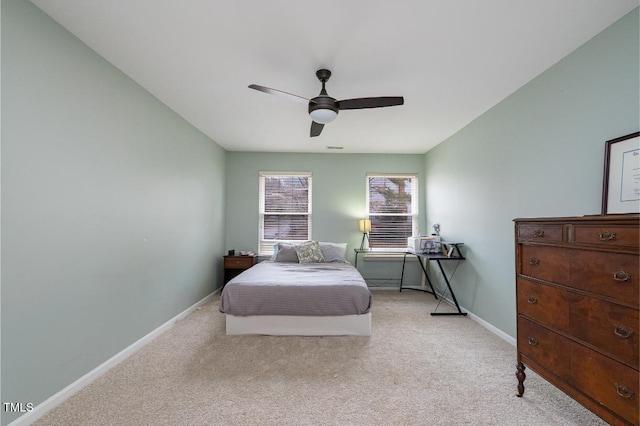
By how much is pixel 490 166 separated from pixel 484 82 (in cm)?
101

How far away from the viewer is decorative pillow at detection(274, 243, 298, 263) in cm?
444

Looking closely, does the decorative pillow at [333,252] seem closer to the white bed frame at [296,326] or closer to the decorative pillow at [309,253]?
the decorative pillow at [309,253]

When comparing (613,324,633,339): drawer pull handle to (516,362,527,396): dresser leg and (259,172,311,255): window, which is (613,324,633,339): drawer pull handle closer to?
(516,362,527,396): dresser leg

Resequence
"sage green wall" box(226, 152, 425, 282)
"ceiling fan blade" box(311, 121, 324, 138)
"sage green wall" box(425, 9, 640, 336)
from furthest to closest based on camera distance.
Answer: "sage green wall" box(226, 152, 425, 282)
"ceiling fan blade" box(311, 121, 324, 138)
"sage green wall" box(425, 9, 640, 336)

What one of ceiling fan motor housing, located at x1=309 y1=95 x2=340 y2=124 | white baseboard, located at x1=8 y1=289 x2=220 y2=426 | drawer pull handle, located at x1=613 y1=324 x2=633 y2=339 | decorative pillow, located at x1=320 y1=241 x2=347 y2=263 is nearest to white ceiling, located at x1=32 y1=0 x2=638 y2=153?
ceiling fan motor housing, located at x1=309 y1=95 x2=340 y2=124

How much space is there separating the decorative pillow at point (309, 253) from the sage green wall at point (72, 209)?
1.85m

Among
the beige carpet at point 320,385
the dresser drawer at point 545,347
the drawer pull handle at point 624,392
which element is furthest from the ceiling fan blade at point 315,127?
the drawer pull handle at point 624,392

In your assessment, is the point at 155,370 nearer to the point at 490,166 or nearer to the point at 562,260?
the point at 562,260

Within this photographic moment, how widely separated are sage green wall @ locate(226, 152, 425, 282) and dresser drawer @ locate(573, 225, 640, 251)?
3725 millimetres

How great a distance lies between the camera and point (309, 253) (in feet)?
14.4

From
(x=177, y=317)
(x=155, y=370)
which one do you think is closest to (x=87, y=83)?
(x=155, y=370)

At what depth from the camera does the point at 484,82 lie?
2.59 meters

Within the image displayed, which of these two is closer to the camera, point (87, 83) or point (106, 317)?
point (87, 83)

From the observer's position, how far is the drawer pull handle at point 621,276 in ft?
4.24
